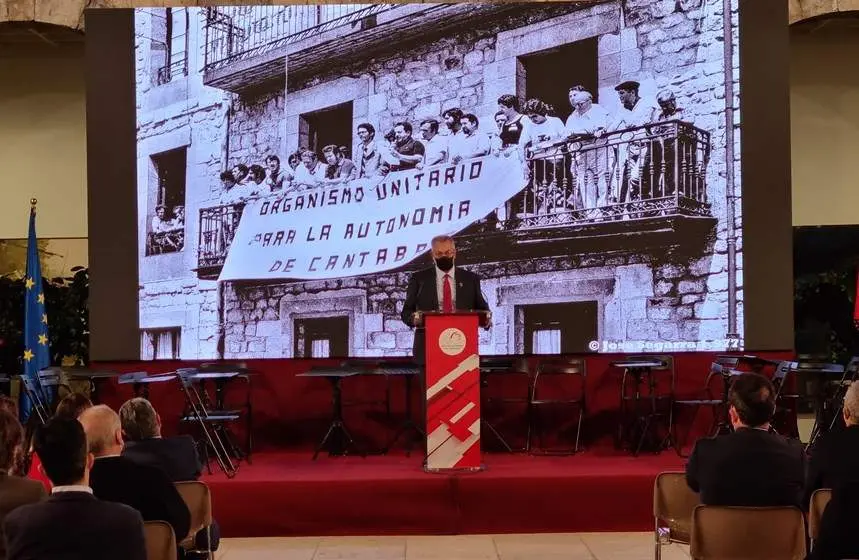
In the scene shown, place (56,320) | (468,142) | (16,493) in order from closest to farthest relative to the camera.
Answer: (16,493) → (468,142) → (56,320)

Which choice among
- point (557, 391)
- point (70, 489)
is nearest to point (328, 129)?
point (557, 391)

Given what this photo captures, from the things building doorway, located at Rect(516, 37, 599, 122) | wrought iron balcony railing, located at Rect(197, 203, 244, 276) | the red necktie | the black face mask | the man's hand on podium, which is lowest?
the man's hand on podium

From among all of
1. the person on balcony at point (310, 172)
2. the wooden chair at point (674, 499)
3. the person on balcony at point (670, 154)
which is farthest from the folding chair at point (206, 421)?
the person on balcony at point (670, 154)

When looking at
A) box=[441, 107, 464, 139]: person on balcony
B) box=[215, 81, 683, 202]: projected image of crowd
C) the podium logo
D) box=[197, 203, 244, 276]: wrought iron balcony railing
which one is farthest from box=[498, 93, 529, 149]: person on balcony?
the podium logo

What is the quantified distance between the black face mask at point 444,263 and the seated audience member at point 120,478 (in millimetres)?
3149

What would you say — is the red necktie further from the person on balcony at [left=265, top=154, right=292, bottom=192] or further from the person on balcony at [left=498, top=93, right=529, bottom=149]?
the person on balcony at [left=265, top=154, right=292, bottom=192]

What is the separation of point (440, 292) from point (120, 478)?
3.37 metres

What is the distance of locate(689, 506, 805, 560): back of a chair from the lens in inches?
121

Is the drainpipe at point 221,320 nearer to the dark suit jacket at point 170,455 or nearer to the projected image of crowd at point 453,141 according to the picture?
the projected image of crowd at point 453,141

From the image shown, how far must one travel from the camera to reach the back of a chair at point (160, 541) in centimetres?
300

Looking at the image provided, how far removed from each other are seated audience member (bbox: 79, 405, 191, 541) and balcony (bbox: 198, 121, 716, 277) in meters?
4.77

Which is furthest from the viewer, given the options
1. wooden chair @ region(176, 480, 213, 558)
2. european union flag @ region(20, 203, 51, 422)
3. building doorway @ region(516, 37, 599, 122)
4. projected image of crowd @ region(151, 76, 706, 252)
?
european union flag @ region(20, 203, 51, 422)

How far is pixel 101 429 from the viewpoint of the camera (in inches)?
126

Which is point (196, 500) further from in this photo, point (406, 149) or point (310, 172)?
point (406, 149)
